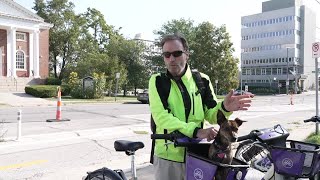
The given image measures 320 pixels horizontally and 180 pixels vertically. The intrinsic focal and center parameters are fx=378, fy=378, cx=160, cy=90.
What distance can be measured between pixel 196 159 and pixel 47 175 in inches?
202

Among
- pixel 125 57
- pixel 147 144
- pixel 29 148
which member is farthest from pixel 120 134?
pixel 125 57

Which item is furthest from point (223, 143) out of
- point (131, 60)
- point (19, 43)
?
point (131, 60)

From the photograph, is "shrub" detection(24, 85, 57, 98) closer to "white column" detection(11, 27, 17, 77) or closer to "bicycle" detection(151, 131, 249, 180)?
"white column" detection(11, 27, 17, 77)

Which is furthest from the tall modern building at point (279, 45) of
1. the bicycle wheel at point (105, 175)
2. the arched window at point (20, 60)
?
the bicycle wheel at point (105, 175)

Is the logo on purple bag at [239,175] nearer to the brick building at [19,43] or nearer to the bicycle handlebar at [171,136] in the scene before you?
the bicycle handlebar at [171,136]

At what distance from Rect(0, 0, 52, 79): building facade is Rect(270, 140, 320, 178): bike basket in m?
44.7

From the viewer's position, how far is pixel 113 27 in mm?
68750

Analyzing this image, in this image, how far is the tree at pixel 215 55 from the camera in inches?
2467

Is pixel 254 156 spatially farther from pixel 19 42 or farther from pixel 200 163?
pixel 19 42

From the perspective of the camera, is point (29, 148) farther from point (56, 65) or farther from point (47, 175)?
point (56, 65)

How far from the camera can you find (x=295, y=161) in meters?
2.95

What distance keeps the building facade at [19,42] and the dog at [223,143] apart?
4490 centimetres

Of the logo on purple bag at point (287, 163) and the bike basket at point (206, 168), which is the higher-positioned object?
the bike basket at point (206, 168)

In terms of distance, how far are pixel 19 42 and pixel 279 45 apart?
227 feet
